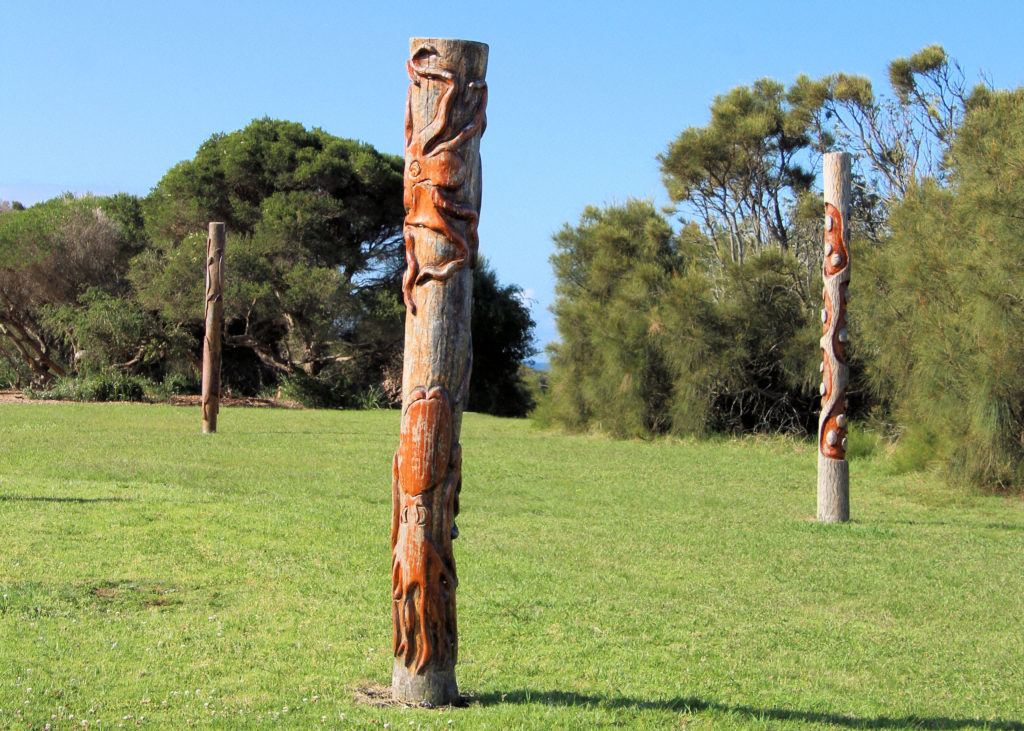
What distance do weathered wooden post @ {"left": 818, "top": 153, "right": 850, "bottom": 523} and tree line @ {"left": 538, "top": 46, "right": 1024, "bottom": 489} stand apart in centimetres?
249

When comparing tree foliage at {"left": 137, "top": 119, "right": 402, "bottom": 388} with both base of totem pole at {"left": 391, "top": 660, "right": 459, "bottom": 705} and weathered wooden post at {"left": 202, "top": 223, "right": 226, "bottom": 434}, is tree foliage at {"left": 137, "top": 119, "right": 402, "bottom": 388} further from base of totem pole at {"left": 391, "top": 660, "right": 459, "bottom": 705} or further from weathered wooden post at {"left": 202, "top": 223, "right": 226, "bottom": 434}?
base of totem pole at {"left": 391, "top": 660, "right": 459, "bottom": 705}

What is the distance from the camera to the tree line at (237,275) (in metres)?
22.4

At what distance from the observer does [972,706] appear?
4664mm

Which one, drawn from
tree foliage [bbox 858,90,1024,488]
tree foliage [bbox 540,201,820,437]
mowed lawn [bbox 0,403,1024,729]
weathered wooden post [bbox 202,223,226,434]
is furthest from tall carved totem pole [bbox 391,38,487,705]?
tree foliage [bbox 540,201,820,437]

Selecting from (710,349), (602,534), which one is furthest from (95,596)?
(710,349)

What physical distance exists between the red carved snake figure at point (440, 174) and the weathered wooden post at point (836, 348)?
6173 mm

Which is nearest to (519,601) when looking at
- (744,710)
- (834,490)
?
(744,710)

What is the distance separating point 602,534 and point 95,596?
429 centimetres

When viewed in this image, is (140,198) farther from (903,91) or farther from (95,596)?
(95,596)

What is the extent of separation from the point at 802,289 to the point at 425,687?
1431 centimetres

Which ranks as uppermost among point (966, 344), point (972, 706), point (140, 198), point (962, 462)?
point (140, 198)

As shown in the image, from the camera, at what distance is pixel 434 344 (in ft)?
13.7

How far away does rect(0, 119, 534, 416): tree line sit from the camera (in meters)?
22.4

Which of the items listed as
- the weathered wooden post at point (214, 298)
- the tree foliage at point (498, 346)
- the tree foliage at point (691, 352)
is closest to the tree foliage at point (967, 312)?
the tree foliage at point (691, 352)
